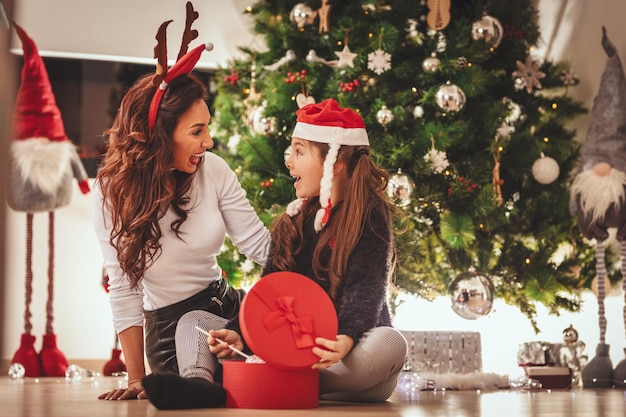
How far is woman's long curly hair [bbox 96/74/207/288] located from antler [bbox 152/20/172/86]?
1.3 inches

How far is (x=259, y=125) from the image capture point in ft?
10.3

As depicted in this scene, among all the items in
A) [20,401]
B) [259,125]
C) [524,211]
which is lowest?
[20,401]

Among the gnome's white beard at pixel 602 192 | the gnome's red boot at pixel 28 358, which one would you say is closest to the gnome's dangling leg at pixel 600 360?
the gnome's white beard at pixel 602 192

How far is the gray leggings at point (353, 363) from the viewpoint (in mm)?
1856

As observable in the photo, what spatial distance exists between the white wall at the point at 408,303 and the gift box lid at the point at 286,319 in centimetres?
170

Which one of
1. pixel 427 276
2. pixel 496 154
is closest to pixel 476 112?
pixel 496 154

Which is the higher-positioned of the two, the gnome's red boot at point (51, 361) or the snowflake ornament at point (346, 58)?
the snowflake ornament at point (346, 58)

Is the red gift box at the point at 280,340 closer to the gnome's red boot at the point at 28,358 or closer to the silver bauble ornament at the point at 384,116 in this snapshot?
the silver bauble ornament at the point at 384,116

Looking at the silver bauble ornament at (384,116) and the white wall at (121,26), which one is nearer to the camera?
the silver bauble ornament at (384,116)

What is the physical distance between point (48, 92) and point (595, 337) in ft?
7.64

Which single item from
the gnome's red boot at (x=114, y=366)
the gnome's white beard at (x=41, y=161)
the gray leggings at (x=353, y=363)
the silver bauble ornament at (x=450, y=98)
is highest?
the silver bauble ornament at (x=450, y=98)

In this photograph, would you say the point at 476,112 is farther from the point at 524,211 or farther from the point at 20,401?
the point at 20,401

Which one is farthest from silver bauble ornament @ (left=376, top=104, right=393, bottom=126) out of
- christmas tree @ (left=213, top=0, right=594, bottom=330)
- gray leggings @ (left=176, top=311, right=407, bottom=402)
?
gray leggings @ (left=176, top=311, right=407, bottom=402)

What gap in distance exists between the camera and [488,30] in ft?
10.3
